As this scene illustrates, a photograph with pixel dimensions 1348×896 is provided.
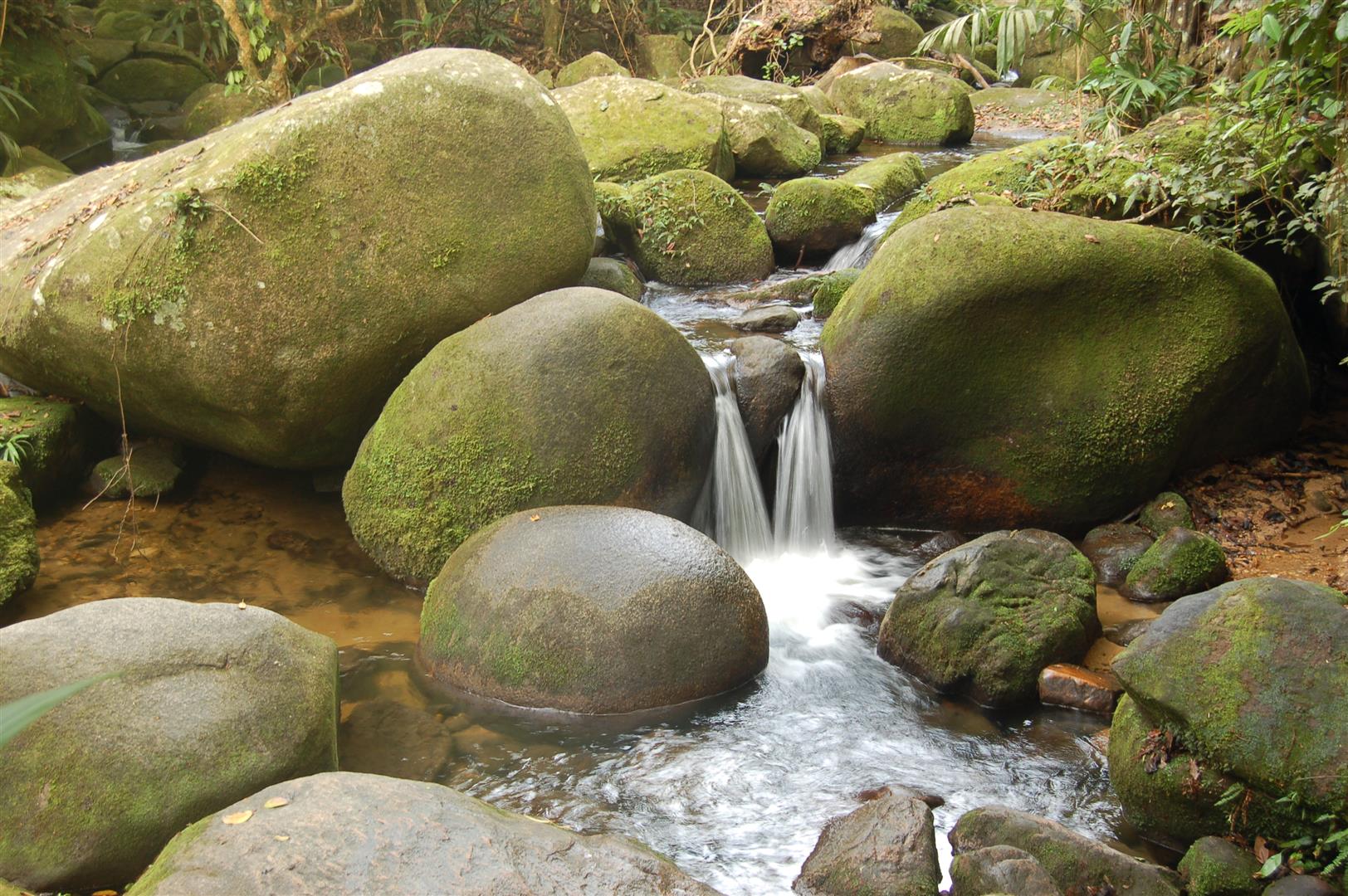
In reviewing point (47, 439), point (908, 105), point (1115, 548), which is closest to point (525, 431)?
point (47, 439)

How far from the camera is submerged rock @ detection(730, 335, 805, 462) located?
254 inches

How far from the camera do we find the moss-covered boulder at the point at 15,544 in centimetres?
517

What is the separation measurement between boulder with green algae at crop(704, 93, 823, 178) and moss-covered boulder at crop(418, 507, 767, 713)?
7.76 metres

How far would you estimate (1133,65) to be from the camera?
7500 mm

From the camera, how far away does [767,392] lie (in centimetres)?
645

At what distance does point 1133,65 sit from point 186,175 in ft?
21.3

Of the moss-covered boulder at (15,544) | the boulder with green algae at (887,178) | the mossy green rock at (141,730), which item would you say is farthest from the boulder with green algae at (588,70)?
the mossy green rock at (141,730)

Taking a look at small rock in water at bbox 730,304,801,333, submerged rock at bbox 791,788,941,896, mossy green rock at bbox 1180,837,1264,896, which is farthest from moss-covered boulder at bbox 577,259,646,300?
mossy green rock at bbox 1180,837,1264,896

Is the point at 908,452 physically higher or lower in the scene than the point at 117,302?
lower

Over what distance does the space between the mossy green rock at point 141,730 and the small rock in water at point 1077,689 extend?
9.94 feet

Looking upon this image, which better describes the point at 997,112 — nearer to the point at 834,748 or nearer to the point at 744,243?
the point at 744,243

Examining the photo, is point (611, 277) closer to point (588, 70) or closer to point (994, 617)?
point (994, 617)

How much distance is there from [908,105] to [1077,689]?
11189mm

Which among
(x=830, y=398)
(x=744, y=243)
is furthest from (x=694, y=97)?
(x=830, y=398)
